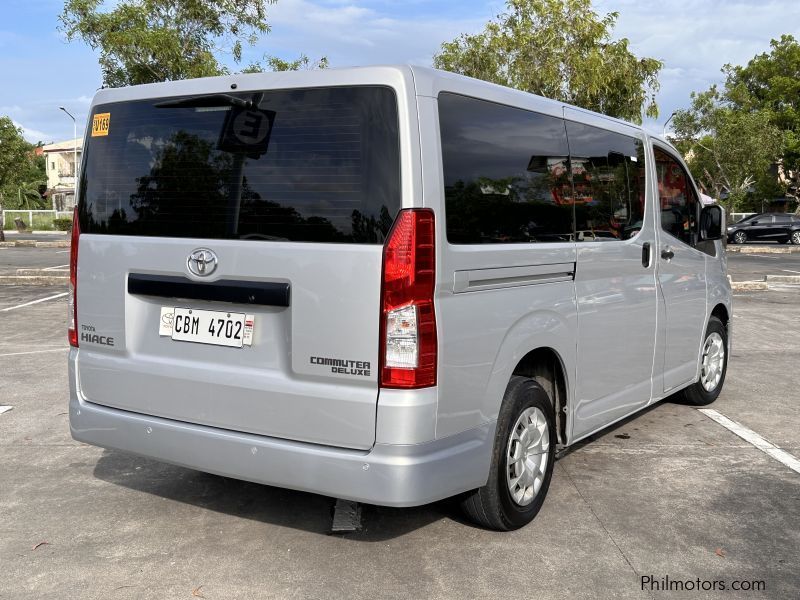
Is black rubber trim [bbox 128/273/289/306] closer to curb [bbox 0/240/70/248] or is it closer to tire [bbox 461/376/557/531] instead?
tire [bbox 461/376/557/531]

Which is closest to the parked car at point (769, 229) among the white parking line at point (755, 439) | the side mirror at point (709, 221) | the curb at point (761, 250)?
the curb at point (761, 250)

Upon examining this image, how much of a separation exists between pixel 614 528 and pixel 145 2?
1778 cm

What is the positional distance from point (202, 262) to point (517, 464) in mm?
1768

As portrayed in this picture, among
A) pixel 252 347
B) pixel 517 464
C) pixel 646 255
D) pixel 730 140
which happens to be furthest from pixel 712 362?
pixel 730 140

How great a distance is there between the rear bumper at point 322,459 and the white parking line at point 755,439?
8.35ft

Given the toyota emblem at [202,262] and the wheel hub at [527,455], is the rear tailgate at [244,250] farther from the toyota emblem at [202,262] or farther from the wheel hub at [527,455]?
the wheel hub at [527,455]

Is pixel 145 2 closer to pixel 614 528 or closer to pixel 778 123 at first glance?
pixel 614 528

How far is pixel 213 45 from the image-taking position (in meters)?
19.3

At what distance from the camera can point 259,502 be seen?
4484mm

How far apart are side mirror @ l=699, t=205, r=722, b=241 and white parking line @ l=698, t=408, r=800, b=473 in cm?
138

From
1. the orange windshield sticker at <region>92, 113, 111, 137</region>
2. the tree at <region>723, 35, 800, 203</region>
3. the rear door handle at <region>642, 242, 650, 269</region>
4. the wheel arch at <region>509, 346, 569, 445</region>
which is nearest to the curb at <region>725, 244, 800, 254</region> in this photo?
the tree at <region>723, 35, 800, 203</region>

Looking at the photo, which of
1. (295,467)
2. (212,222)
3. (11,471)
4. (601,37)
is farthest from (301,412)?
(601,37)

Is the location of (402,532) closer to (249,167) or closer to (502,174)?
(502,174)

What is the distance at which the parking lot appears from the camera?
3504 millimetres
